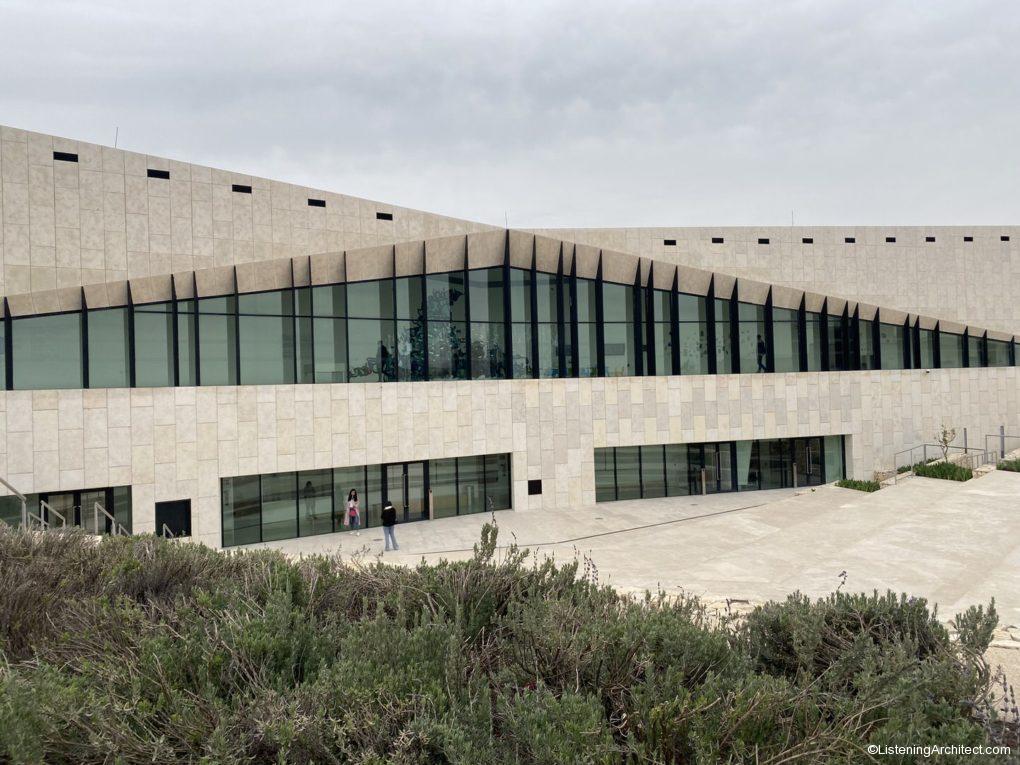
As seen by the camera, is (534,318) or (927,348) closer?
(534,318)

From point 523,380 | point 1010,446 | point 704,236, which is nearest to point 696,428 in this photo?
point 523,380

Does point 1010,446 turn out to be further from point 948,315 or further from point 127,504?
point 127,504

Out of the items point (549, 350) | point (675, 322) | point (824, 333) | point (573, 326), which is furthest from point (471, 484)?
point (824, 333)

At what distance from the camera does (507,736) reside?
13.8 ft

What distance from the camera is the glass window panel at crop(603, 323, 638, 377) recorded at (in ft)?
84.1

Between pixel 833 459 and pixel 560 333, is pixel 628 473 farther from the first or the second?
pixel 833 459

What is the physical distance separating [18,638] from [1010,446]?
41.6 meters

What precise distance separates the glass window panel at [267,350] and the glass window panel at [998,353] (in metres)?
36.6

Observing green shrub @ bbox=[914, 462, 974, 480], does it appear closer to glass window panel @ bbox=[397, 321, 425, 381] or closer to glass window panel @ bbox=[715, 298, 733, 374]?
glass window panel @ bbox=[715, 298, 733, 374]

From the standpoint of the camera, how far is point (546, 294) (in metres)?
25.0

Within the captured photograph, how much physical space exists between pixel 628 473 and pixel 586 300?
7739 mm

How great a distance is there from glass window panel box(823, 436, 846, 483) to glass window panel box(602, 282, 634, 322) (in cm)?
1159

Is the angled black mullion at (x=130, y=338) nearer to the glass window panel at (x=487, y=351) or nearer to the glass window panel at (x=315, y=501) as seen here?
the glass window panel at (x=315, y=501)

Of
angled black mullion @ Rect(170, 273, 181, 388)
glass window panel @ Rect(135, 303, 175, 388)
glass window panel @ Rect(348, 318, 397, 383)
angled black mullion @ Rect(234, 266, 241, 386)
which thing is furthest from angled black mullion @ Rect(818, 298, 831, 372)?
glass window panel @ Rect(135, 303, 175, 388)
